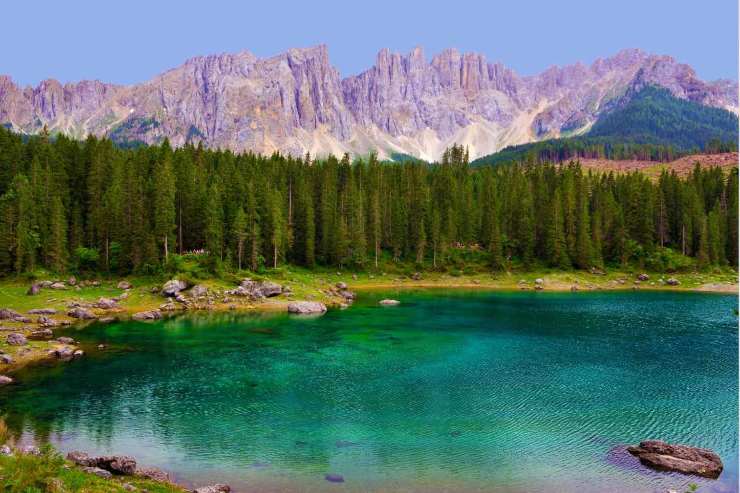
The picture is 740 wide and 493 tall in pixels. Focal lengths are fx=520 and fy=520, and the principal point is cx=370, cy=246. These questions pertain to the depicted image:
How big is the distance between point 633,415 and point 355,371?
2306 centimetres

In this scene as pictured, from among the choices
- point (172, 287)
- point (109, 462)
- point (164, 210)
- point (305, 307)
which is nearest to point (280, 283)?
point (305, 307)

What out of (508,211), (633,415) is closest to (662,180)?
(508,211)

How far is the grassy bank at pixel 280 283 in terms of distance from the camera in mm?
61500

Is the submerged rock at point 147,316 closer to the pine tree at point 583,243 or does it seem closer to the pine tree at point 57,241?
the pine tree at point 57,241

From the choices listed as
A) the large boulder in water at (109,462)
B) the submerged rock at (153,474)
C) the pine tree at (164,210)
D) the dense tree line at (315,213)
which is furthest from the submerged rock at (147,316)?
the submerged rock at (153,474)

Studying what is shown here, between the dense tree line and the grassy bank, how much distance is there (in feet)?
17.2

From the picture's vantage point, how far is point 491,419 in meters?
35.7

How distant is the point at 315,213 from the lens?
5349 inches

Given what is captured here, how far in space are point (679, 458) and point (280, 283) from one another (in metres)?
73.1

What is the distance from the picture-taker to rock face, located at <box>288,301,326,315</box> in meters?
81.1

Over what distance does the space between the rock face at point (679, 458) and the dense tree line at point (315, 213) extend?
2934 inches

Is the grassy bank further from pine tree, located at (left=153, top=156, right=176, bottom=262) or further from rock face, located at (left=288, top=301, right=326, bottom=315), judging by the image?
pine tree, located at (left=153, top=156, right=176, bottom=262)

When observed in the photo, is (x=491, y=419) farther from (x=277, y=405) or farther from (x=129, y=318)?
(x=129, y=318)

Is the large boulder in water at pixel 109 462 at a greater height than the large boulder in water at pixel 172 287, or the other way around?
the large boulder in water at pixel 172 287
